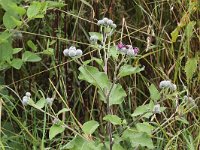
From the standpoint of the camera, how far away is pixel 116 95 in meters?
1.54

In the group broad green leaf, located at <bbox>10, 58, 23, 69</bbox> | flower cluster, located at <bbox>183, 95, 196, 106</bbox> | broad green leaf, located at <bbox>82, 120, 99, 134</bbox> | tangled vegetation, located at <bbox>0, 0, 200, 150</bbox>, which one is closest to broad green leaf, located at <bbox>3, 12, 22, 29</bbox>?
tangled vegetation, located at <bbox>0, 0, 200, 150</bbox>

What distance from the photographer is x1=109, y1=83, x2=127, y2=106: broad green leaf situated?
1519 millimetres

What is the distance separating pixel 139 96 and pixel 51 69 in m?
0.36

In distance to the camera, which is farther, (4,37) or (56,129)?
(4,37)

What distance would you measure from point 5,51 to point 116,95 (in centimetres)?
47

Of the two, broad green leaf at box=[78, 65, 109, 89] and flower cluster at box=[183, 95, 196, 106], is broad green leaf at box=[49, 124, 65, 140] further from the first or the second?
flower cluster at box=[183, 95, 196, 106]

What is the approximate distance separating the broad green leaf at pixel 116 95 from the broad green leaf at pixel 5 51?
0.44 m

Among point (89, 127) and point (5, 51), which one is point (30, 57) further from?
point (89, 127)

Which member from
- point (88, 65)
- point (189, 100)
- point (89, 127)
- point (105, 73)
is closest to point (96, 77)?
point (105, 73)

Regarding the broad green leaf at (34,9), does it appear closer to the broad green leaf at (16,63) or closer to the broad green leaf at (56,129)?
the broad green leaf at (16,63)

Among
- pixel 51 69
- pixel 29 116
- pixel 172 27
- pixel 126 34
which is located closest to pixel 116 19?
pixel 126 34

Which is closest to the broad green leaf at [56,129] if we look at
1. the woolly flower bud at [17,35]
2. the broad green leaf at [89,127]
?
the broad green leaf at [89,127]

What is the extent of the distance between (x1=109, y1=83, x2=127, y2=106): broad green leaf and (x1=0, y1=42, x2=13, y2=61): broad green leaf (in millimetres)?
439

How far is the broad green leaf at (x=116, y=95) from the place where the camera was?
152cm
